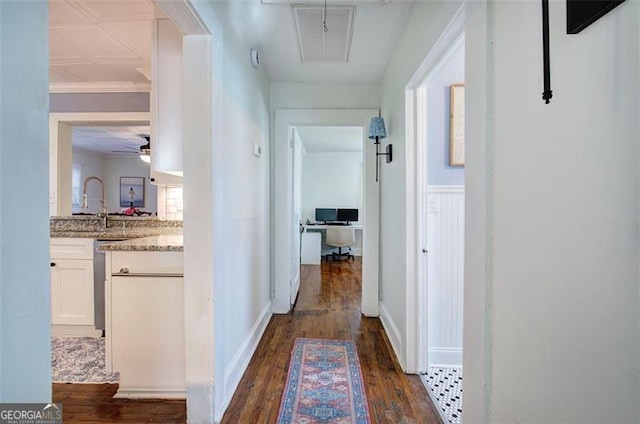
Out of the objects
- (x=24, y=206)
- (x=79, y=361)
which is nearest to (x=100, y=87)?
(x=79, y=361)

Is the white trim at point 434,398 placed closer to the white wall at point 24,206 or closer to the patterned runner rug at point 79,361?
the white wall at point 24,206

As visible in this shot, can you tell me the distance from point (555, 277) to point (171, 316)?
1836 mm

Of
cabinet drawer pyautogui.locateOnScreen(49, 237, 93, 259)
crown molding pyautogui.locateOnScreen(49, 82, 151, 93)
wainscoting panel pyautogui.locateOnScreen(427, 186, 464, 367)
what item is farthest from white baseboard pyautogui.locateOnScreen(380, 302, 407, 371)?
crown molding pyautogui.locateOnScreen(49, 82, 151, 93)

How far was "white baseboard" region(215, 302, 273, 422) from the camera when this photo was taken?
1743 millimetres

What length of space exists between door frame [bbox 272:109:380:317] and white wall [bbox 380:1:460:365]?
0.11 metres

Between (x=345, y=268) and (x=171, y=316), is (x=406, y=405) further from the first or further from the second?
(x=345, y=268)

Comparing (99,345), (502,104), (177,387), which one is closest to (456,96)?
(502,104)

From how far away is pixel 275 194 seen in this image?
10.7ft

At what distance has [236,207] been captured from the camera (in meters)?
2.02

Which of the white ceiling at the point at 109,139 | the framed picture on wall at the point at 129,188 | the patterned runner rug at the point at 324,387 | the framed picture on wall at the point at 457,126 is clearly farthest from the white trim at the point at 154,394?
the framed picture on wall at the point at 129,188

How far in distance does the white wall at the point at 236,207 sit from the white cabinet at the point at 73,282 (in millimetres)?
A: 1410

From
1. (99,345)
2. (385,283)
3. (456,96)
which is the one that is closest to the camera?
(456,96)

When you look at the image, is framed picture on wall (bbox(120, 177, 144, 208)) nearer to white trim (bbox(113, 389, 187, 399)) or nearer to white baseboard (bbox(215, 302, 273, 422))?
white baseboard (bbox(215, 302, 273, 422))

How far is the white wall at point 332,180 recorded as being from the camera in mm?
6906
